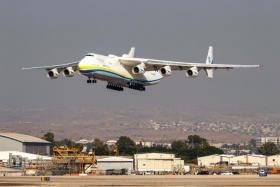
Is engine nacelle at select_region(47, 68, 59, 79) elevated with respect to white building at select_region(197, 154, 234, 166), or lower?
elevated

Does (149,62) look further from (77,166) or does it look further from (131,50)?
(77,166)

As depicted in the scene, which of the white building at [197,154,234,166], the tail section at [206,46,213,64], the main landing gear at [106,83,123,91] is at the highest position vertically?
the tail section at [206,46,213,64]

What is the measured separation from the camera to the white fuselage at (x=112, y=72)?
2982 inches

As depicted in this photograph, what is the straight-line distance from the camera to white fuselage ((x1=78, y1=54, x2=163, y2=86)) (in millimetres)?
75750

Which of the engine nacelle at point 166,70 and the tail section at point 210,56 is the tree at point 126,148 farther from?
the engine nacelle at point 166,70

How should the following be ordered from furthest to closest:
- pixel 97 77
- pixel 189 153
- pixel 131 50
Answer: pixel 189 153 < pixel 131 50 < pixel 97 77

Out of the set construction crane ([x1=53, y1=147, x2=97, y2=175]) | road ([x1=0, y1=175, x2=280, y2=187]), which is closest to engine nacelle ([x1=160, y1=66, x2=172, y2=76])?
road ([x1=0, y1=175, x2=280, y2=187])

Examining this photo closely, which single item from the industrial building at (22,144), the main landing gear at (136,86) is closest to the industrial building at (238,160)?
the industrial building at (22,144)

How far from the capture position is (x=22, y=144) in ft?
476

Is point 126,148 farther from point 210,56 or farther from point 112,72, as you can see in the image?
point 112,72

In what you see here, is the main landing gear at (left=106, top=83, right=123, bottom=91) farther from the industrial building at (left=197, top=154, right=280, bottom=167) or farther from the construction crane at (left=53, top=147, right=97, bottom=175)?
the industrial building at (left=197, top=154, right=280, bottom=167)

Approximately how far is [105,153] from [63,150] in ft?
114

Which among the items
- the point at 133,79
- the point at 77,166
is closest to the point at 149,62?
the point at 133,79

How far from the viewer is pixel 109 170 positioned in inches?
4296
